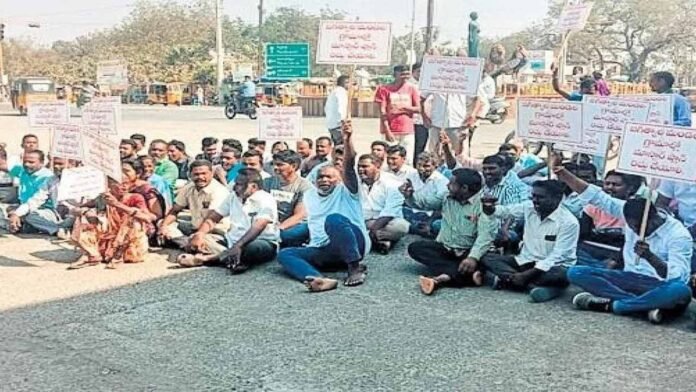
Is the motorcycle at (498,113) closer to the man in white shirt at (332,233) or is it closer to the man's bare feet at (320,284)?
the man in white shirt at (332,233)

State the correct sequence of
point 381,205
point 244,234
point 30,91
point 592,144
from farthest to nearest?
point 30,91
point 381,205
point 244,234
point 592,144

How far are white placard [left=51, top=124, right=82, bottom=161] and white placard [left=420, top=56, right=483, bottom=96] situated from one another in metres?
3.48

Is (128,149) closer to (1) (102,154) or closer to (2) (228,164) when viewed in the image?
(2) (228,164)

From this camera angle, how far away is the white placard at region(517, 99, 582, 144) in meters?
6.71

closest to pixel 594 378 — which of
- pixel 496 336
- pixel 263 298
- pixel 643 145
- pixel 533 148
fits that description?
pixel 496 336

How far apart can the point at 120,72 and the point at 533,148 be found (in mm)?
6716

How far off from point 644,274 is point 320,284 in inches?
90.2

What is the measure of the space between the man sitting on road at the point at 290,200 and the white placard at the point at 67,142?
177 centimetres

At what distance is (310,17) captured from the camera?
7556 centimetres

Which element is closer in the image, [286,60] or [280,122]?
[280,122]

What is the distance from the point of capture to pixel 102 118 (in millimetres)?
8805

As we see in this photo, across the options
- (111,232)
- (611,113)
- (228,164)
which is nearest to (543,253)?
(611,113)

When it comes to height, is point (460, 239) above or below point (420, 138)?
below

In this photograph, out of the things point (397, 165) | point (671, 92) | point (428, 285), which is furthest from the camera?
point (397, 165)
